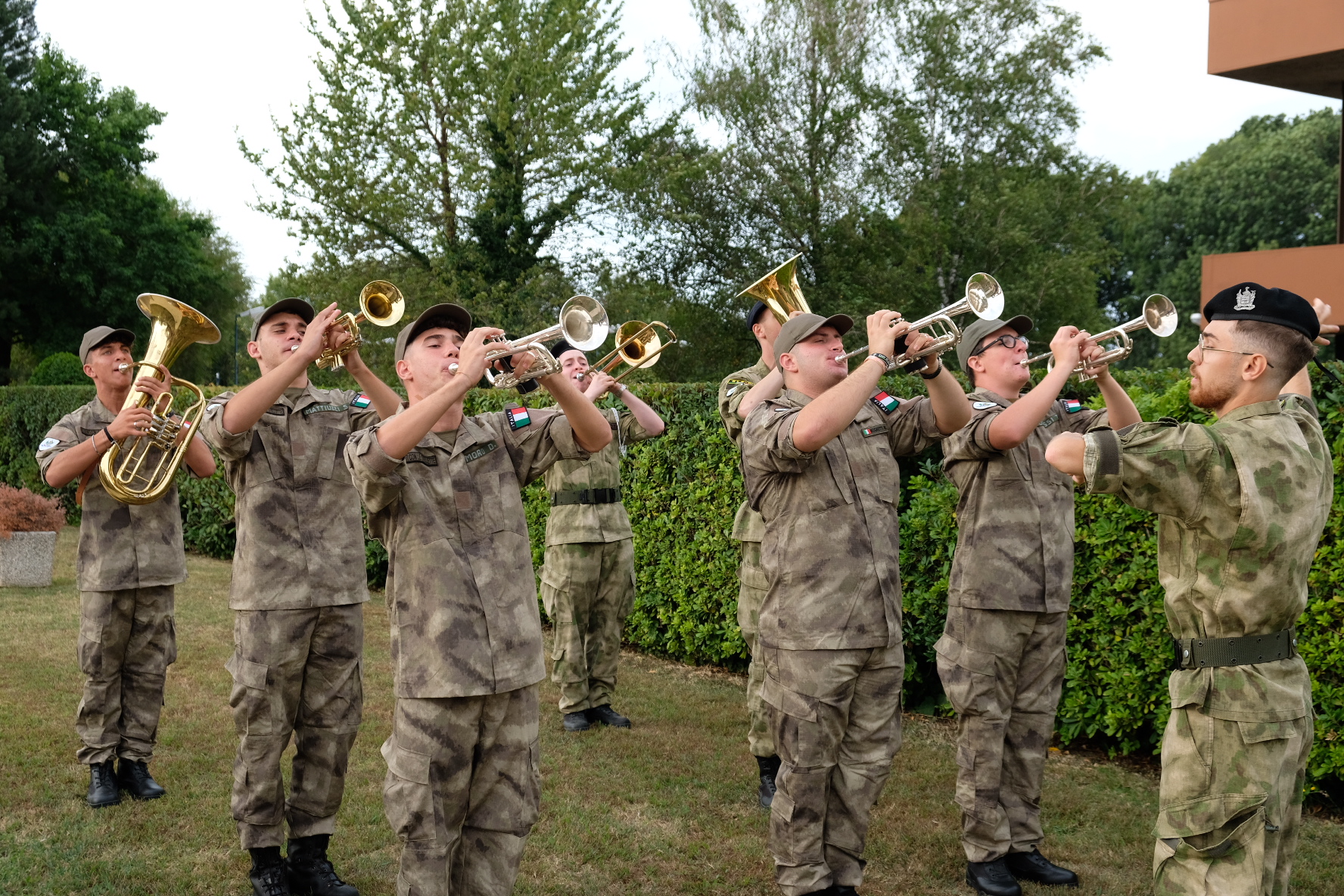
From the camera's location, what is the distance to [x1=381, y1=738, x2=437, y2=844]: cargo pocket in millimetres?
3719

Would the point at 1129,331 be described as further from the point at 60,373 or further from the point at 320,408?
the point at 60,373

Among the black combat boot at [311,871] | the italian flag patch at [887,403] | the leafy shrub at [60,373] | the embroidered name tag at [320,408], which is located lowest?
the black combat boot at [311,871]

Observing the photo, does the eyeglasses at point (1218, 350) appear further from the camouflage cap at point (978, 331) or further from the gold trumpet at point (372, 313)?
the gold trumpet at point (372, 313)

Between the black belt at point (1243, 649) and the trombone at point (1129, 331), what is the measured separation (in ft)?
5.24

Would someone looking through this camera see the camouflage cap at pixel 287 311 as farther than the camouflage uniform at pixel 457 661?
Yes

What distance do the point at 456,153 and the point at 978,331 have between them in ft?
79.9

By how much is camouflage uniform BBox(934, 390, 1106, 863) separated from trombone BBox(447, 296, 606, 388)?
6.11ft

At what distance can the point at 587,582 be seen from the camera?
25.3ft

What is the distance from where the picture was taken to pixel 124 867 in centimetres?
505

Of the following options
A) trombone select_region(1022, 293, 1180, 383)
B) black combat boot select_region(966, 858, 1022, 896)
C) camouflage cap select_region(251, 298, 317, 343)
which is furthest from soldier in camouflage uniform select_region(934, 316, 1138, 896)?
camouflage cap select_region(251, 298, 317, 343)

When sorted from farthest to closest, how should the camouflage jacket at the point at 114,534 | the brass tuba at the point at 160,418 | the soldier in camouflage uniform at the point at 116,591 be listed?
1. the camouflage jacket at the point at 114,534
2. the soldier in camouflage uniform at the point at 116,591
3. the brass tuba at the point at 160,418

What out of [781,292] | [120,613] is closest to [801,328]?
[781,292]

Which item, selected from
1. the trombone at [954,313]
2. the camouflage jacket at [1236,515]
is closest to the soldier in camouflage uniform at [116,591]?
the trombone at [954,313]

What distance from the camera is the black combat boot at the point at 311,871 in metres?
4.76
